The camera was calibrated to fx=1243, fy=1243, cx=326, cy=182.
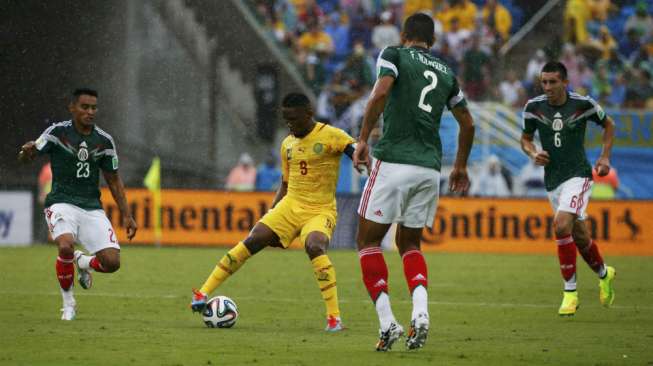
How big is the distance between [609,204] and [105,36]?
11.9 metres

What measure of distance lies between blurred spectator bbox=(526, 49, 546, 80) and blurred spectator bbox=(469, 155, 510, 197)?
8.23 ft

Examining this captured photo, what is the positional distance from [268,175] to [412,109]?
58.1 ft

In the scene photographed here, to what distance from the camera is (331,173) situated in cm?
1174

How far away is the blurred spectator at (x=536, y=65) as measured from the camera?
26875 millimetres

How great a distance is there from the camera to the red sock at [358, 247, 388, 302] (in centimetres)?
887

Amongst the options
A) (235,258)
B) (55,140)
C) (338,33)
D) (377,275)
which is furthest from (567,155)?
(338,33)

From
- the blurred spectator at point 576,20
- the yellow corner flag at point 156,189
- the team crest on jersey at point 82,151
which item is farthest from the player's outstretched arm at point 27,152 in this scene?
the blurred spectator at point 576,20

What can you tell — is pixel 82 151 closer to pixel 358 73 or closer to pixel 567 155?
pixel 567 155

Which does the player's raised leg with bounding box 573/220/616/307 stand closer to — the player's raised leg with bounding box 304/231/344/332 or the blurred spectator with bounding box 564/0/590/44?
the player's raised leg with bounding box 304/231/344/332

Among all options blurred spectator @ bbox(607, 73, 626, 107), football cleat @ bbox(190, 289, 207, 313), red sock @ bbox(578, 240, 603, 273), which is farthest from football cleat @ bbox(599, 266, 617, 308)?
blurred spectator @ bbox(607, 73, 626, 107)

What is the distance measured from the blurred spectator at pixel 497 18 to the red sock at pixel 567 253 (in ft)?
50.3

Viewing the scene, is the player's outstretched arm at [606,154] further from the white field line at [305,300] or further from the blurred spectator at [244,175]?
the blurred spectator at [244,175]

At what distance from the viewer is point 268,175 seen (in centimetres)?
2652

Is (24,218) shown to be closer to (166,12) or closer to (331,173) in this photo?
(166,12)
